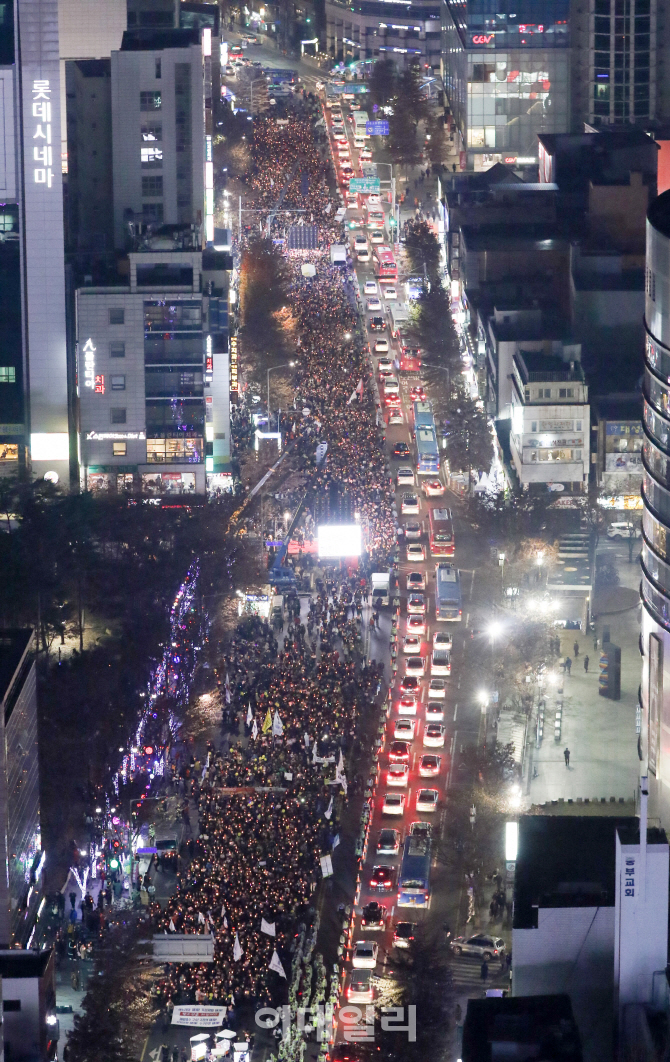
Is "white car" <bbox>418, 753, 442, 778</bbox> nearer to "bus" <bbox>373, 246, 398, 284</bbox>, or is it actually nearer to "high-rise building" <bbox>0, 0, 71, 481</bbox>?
"high-rise building" <bbox>0, 0, 71, 481</bbox>

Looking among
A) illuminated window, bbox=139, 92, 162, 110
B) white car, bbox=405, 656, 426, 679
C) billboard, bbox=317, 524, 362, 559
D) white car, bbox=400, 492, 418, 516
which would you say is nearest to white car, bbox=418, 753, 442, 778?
white car, bbox=405, 656, 426, 679

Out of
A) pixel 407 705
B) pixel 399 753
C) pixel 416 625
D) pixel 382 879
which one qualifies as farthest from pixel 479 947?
pixel 416 625

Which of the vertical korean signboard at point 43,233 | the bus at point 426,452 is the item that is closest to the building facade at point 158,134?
the vertical korean signboard at point 43,233

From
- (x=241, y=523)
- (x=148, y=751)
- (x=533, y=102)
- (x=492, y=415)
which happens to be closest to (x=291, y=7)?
(x=533, y=102)

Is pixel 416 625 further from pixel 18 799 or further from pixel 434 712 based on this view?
pixel 18 799

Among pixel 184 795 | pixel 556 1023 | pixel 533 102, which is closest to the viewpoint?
pixel 556 1023

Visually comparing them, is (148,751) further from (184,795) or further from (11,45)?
(11,45)
